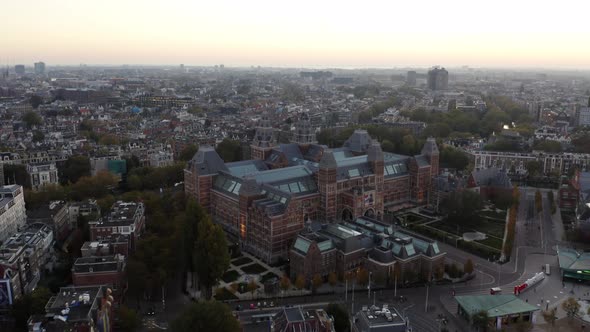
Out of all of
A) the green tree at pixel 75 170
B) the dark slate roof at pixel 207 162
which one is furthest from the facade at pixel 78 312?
the green tree at pixel 75 170

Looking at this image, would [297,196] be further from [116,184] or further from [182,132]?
[182,132]

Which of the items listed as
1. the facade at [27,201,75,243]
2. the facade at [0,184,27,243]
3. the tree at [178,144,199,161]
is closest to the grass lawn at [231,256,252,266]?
the facade at [27,201,75,243]

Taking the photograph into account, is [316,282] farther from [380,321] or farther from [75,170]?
[75,170]

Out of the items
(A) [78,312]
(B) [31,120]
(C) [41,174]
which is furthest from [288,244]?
(B) [31,120]

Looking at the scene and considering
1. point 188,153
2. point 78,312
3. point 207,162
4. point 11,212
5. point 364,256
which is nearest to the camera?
point 78,312

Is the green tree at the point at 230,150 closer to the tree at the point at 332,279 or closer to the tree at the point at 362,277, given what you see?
the tree at the point at 332,279
